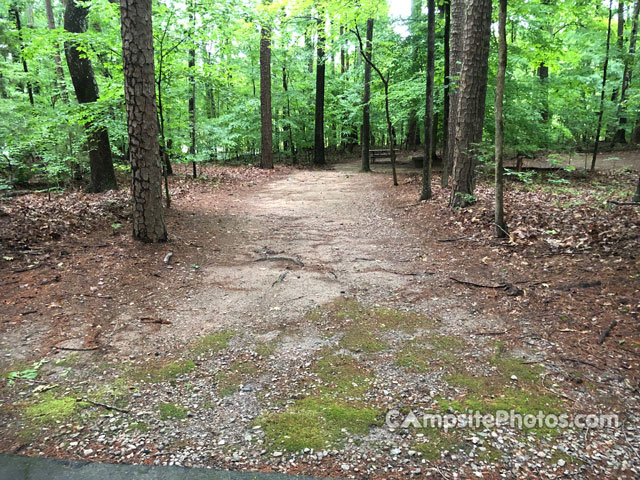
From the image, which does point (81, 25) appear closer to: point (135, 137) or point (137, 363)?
point (135, 137)

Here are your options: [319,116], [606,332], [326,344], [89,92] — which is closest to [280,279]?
[326,344]

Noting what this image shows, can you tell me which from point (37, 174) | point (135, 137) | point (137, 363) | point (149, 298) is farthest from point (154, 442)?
point (37, 174)

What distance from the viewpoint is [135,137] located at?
573cm

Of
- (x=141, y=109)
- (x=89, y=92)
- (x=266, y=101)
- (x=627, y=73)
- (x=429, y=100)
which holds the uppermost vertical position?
(x=627, y=73)

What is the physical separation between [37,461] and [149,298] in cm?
246

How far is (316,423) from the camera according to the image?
260 cm

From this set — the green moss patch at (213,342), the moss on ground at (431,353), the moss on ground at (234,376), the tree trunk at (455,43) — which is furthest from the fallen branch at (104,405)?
the tree trunk at (455,43)

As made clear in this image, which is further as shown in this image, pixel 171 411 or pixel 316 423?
pixel 171 411

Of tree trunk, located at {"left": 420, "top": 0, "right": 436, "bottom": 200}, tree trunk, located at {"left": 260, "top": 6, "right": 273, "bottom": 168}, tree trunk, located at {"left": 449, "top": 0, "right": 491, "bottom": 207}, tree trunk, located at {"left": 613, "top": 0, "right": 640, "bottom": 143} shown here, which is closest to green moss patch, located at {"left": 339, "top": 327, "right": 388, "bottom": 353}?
tree trunk, located at {"left": 449, "top": 0, "right": 491, "bottom": 207}

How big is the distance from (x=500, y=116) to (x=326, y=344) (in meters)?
4.29

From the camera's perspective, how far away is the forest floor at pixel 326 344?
238 cm

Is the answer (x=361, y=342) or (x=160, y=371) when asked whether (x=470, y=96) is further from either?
(x=160, y=371)

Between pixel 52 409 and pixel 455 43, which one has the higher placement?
pixel 455 43

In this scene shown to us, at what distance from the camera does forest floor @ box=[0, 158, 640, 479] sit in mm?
2385
